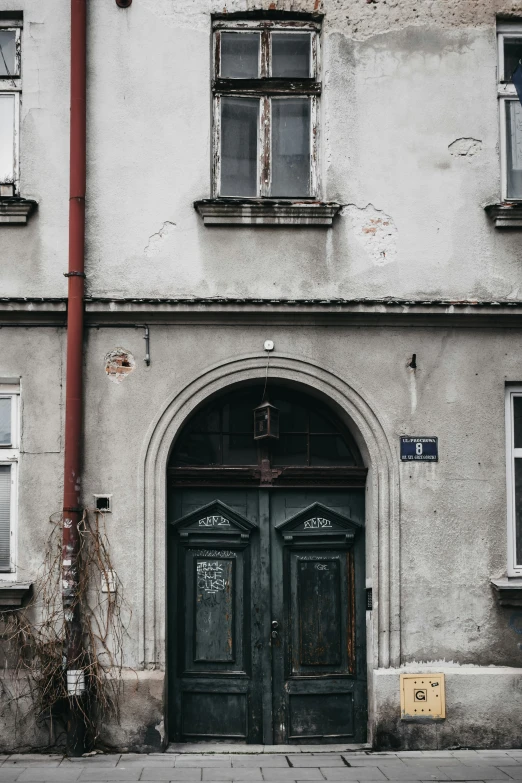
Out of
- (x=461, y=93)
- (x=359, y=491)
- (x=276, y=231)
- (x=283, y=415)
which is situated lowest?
(x=359, y=491)

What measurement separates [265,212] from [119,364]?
182 cm

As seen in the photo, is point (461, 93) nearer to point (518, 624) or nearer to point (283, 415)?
point (283, 415)

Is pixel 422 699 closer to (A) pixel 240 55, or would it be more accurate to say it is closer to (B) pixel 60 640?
(B) pixel 60 640

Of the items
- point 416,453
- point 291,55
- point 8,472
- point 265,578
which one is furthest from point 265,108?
point 265,578

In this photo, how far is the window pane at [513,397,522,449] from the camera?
8.62m

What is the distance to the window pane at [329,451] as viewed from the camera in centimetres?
879

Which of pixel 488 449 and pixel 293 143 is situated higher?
pixel 293 143

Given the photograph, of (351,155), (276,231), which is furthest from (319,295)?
(351,155)

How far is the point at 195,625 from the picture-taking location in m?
8.52

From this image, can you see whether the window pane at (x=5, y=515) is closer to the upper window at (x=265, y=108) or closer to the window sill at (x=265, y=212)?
the window sill at (x=265, y=212)

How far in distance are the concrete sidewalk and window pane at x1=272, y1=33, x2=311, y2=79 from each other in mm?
5909

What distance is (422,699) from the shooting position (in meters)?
8.12

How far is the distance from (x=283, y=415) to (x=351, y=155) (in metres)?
2.37

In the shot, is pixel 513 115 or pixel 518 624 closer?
pixel 518 624
